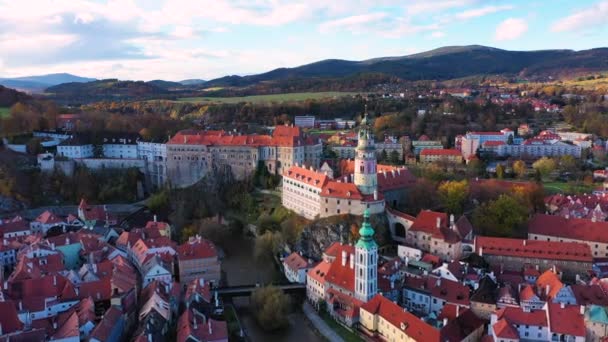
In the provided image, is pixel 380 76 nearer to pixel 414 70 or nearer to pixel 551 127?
pixel 414 70

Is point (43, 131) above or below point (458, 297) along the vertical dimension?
above

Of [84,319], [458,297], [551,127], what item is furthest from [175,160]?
[551,127]

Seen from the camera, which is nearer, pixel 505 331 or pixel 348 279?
pixel 505 331

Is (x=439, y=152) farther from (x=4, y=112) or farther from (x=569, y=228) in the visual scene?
(x=4, y=112)

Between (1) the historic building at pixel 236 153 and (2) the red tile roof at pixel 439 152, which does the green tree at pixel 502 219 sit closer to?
(1) the historic building at pixel 236 153

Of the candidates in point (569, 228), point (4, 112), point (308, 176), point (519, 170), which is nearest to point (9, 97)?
point (4, 112)

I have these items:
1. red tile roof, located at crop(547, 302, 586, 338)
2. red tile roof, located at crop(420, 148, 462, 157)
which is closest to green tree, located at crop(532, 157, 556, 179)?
red tile roof, located at crop(420, 148, 462, 157)
